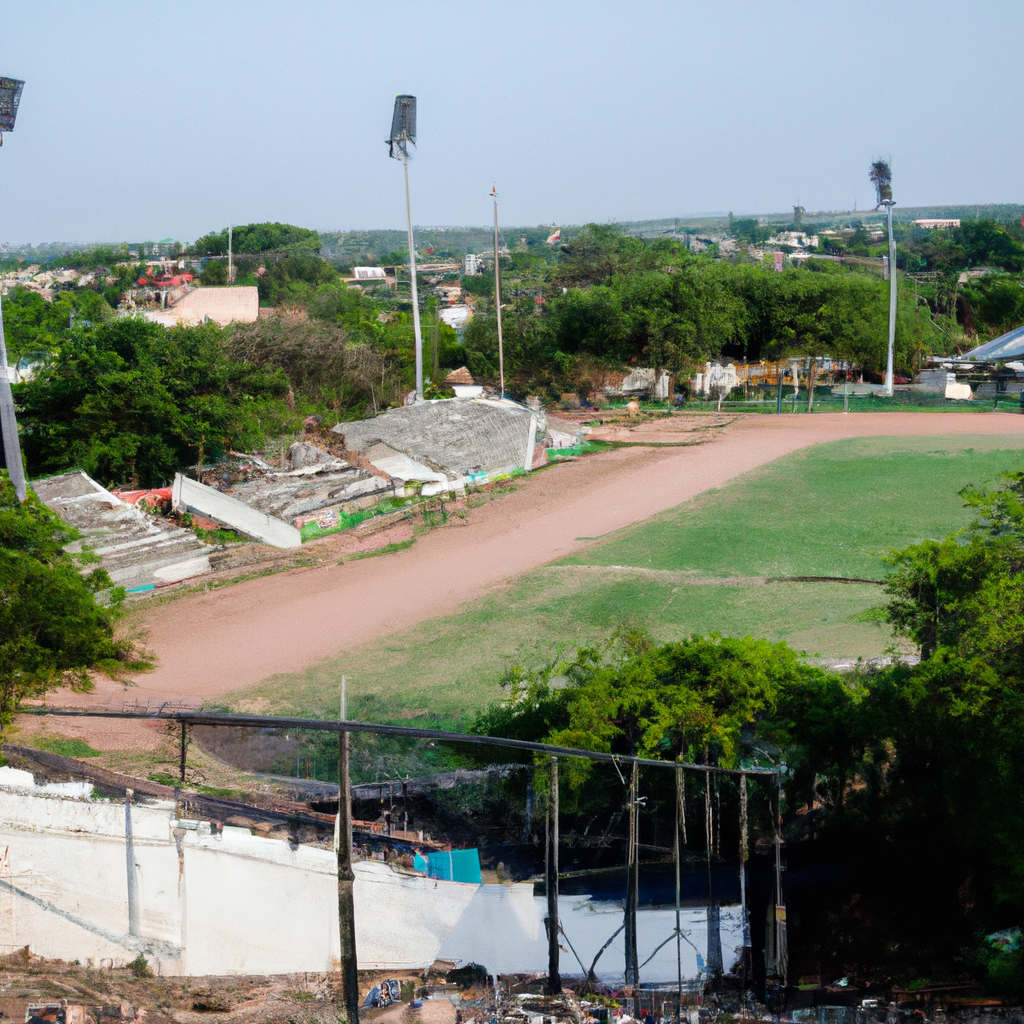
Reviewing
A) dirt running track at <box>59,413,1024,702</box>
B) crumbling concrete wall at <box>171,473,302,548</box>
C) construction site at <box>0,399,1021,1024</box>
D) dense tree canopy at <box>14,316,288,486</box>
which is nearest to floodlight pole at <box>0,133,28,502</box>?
crumbling concrete wall at <box>171,473,302,548</box>

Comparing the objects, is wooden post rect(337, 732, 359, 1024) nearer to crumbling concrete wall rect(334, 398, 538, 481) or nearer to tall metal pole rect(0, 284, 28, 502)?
tall metal pole rect(0, 284, 28, 502)

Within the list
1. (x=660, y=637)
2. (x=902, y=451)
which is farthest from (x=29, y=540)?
(x=902, y=451)

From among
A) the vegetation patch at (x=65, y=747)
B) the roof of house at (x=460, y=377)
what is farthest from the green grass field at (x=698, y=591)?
the roof of house at (x=460, y=377)

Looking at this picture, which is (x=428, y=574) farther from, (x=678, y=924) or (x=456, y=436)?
(x=678, y=924)

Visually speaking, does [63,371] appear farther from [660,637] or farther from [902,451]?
[902,451]

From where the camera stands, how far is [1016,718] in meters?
9.18

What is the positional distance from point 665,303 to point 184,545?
21.8 metres

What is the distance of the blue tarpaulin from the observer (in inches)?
407

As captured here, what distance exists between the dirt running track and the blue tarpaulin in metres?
6.54

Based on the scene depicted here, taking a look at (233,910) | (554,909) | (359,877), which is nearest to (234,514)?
(233,910)

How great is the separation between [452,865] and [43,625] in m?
6.08

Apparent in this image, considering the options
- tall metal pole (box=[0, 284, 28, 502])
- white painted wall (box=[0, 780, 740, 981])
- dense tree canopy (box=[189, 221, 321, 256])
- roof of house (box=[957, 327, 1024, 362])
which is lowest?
white painted wall (box=[0, 780, 740, 981])

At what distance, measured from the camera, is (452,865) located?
1044cm

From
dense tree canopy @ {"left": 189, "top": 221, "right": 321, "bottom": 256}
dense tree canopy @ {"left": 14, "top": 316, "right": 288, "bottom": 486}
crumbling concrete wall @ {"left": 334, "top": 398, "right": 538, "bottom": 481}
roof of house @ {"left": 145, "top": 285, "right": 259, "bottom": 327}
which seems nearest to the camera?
dense tree canopy @ {"left": 14, "top": 316, "right": 288, "bottom": 486}
